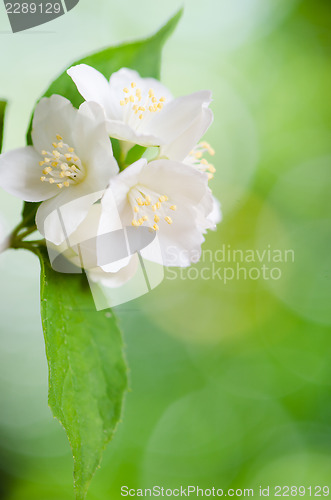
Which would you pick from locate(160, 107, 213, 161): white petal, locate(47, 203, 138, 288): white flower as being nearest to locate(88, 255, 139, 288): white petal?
locate(47, 203, 138, 288): white flower

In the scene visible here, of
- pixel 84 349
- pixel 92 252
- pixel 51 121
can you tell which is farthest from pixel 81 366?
pixel 51 121

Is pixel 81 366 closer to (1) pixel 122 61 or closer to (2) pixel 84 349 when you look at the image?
(2) pixel 84 349

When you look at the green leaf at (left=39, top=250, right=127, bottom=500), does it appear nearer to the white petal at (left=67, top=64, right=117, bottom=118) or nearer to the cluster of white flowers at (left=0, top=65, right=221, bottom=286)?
the cluster of white flowers at (left=0, top=65, right=221, bottom=286)

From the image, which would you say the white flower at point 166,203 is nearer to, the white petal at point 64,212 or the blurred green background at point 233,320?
the white petal at point 64,212

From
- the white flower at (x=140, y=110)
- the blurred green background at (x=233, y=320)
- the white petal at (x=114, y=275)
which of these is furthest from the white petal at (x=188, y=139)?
the blurred green background at (x=233, y=320)

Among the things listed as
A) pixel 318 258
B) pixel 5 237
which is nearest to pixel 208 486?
pixel 318 258

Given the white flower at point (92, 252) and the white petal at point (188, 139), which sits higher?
the white petal at point (188, 139)

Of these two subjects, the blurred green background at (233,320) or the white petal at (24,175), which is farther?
the blurred green background at (233,320)
